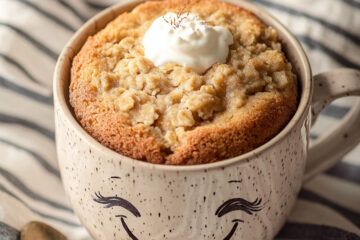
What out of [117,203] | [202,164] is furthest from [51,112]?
[202,164]

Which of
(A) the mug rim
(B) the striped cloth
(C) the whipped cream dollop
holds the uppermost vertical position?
(C) the whipped cream dollop

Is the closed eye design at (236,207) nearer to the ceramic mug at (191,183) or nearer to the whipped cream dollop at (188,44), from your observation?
the ceramic mug at (191,183)

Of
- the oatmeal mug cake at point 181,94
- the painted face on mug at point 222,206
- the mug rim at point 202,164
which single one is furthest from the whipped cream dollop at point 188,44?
the painted face on mug at point 222,206

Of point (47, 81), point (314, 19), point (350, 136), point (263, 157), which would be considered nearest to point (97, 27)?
point (47, 81)

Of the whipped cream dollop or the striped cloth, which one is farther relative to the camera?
the striped cloth

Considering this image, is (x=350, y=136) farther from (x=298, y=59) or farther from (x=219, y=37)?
(x=219, y=37)

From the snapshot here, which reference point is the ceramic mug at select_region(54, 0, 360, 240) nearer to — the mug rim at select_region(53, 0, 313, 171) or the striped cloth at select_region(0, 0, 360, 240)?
the mug rim at select_region(53, 0, 313, 171)

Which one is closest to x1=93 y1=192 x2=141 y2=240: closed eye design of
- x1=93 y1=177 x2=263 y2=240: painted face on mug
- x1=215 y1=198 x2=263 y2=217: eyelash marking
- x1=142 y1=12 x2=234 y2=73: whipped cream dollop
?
x1=93 y1=177 x2=263 y2=240: painted face on mug
